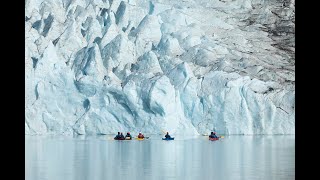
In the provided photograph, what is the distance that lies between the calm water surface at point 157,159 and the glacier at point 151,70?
695 mm

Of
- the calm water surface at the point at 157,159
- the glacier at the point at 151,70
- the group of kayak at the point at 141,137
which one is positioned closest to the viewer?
the calm water surface at the point at 157,159

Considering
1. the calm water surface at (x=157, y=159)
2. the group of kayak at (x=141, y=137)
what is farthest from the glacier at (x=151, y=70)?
the calm water surface at (x=157, y=159)

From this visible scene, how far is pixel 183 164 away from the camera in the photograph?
13.9 metres

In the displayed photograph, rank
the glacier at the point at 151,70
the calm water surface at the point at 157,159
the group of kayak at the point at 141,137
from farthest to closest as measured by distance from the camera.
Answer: the glacier at the point at 151,70
the group of kayak at the point at 141,137
the calm water surface at the point at 157,159

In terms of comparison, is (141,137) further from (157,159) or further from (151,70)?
(157,159)

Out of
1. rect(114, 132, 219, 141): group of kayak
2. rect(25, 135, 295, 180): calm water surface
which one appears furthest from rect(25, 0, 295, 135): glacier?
rect(25, 135, 295, 180): calm water surface

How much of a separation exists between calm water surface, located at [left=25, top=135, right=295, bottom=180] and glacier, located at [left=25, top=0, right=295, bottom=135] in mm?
695

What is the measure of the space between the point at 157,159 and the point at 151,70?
8962mm

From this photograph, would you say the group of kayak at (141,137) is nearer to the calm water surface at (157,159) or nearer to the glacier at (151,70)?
the calm water surface at (157,159)

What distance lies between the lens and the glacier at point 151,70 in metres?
21.6

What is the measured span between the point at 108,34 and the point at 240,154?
388 inches

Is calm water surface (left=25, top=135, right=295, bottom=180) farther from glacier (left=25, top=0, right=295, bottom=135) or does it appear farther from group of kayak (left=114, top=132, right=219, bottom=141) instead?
glacier (left=25, top=0, right=295, bottom=135)
